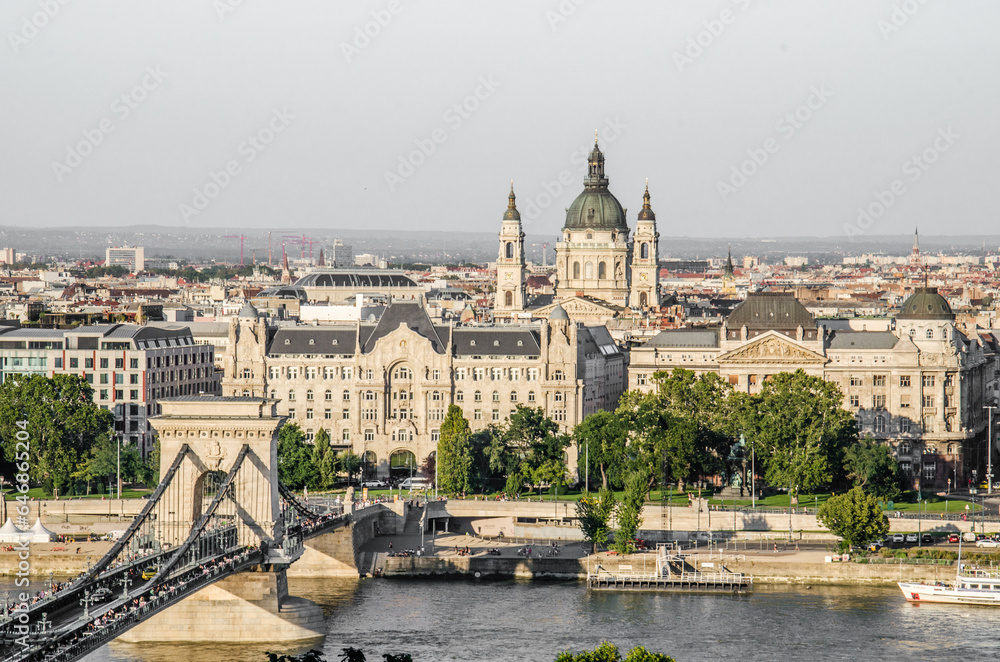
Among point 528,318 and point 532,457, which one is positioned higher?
point 528,318

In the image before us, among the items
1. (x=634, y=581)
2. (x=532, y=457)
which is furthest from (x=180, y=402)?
(x=532, y=457)

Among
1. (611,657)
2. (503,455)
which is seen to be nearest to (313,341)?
(503,455)

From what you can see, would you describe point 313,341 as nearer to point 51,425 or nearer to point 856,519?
point 51,425

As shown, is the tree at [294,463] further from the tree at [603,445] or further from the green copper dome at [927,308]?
the green copper dome at [927,308]

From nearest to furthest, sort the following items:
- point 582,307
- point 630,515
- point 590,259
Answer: point 630,515 → point 582,307 → point 590,259

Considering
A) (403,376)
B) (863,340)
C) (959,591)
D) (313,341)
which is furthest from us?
(863,340)

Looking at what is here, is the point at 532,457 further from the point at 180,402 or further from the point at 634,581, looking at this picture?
the point at 180,402

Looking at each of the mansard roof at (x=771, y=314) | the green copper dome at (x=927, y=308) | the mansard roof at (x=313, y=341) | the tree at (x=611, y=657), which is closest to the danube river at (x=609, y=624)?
the tree at (x=611, y=657)
